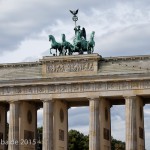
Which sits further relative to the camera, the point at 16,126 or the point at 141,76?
the point at 16,126

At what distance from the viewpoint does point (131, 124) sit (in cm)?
7662

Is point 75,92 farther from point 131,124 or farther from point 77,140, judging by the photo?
point 77,140

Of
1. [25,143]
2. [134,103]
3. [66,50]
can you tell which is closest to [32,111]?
[25,143]

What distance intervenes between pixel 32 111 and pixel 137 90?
1845 centimetres

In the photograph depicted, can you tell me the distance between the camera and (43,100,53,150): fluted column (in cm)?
7931

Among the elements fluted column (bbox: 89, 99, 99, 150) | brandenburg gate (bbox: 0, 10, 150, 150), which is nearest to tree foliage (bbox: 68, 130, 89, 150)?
brandenburg gate (bbox: 0, 10, 150, 150)

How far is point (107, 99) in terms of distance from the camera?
269 ft

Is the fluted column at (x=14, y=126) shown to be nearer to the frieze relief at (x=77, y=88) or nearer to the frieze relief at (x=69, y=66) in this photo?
the frieze relief at (x=77, y=88)

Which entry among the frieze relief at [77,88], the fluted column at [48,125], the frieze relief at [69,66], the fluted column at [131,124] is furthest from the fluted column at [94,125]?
the fluted column at [48,125]

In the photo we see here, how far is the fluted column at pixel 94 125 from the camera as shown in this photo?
3051 inches

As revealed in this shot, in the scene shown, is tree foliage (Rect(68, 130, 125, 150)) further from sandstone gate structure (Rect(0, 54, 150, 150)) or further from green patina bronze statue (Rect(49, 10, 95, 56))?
green patina bronze statue (Rect(49, 10, 95, 56))

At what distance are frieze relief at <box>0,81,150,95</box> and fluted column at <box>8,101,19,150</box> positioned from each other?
6.59ft

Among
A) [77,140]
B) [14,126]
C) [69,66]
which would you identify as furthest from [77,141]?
[69,66]

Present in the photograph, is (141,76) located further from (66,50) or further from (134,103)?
(66,50)
